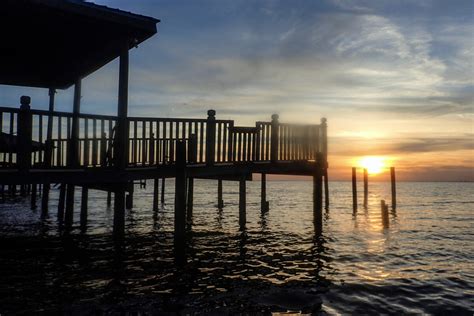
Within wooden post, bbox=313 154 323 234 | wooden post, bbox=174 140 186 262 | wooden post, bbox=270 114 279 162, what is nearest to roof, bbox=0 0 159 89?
wooden post, bbox=174 140 186 262

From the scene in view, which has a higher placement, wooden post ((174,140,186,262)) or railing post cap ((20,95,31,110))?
railing post cap ((20,95,31,110))

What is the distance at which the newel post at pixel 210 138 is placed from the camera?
11633 mm

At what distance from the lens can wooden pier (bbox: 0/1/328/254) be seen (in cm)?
898

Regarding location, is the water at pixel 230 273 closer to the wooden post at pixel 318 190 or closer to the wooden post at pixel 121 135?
the wooden post at pixel 318 190

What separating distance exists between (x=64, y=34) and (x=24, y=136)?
3965 mm

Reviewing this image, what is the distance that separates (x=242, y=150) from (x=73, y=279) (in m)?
6.44

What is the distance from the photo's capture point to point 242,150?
12766 mm

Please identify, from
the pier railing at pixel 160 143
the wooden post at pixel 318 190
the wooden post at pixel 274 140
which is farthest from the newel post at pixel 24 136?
the wooden post at pixel 318 190

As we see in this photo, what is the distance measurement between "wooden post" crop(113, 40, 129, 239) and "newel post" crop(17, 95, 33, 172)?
83.5 inches

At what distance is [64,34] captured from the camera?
10.9 m

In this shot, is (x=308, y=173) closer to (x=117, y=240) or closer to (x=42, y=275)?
(x=117, y=240)

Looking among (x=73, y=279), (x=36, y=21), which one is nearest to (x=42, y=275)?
(x=73, y=279)

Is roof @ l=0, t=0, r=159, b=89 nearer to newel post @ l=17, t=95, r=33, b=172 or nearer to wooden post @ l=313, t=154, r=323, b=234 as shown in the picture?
newel post @ l=17, t=95, r=33, b=172

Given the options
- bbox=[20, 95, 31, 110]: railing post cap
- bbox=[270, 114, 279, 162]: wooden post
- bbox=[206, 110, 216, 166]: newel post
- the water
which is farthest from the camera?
bbox=[270, 114, 279, 162]: wooden post
